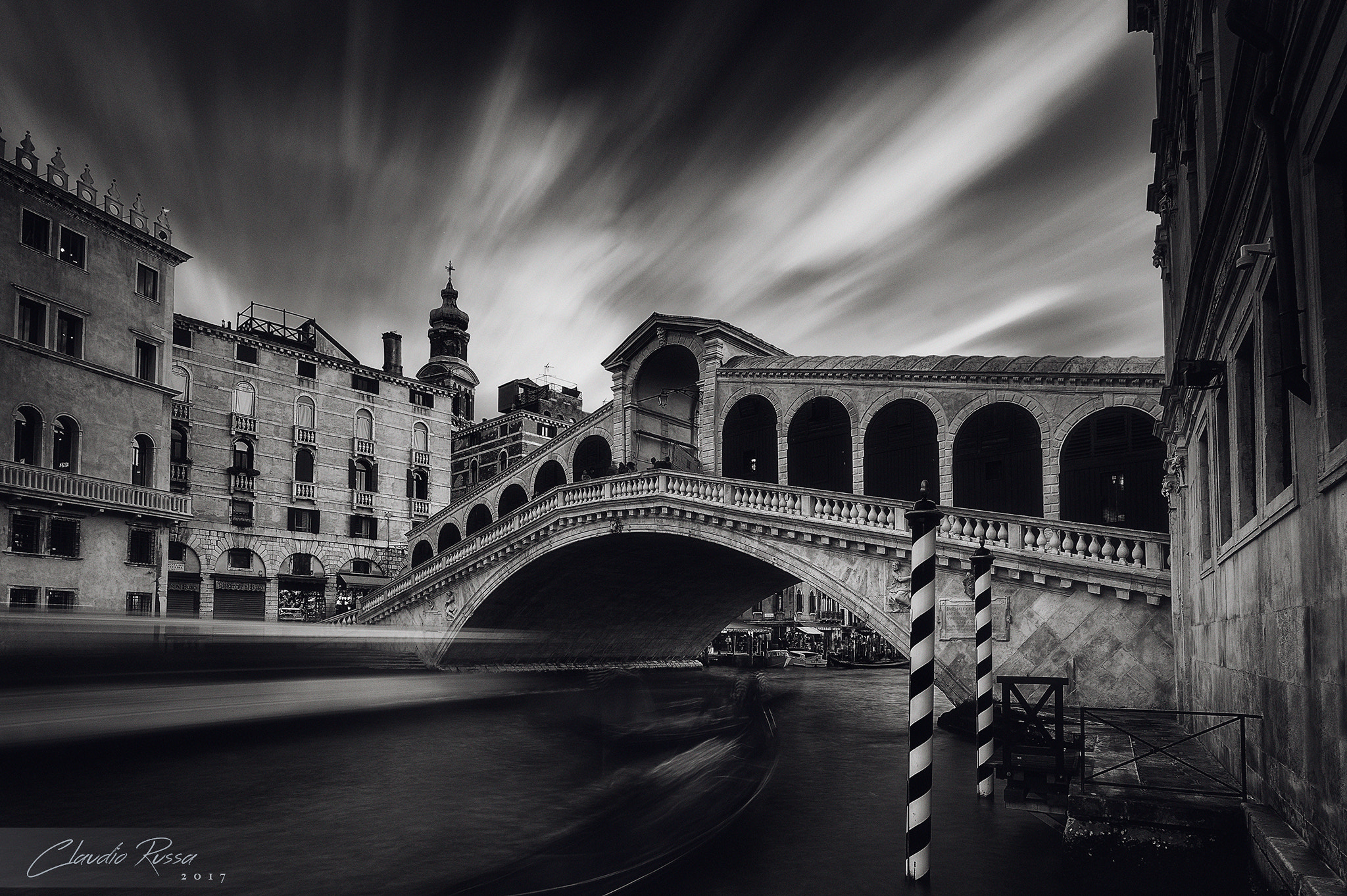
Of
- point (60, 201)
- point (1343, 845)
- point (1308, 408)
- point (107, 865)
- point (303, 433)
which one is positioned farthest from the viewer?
point (303, 433)

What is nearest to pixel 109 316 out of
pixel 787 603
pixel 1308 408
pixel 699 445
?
pixel 699 445

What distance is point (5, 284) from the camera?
22703 millimetres

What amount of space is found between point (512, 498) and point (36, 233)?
→ 16.5 meters

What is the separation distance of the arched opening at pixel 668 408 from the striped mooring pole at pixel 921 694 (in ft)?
65.0

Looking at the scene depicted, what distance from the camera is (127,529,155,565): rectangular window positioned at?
84.0 feet

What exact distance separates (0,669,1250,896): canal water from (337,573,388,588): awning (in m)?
22.1

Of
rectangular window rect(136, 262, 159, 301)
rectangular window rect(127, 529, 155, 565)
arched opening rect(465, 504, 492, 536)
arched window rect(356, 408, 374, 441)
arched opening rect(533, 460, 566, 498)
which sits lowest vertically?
rectangular window rect(127, 529, 155, 565)

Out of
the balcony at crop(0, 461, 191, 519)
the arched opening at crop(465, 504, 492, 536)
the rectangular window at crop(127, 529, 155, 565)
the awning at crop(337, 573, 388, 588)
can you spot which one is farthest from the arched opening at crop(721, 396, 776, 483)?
the awning at crop(337, 573, 388, 588)

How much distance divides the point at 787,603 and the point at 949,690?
47951 millimetres

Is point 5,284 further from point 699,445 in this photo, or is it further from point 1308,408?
point 1308,408

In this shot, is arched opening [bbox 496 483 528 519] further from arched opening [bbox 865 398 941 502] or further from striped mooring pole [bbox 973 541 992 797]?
striped mooring pole [bbox 973 541 992 797]

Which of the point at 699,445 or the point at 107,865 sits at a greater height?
the point at 699,445

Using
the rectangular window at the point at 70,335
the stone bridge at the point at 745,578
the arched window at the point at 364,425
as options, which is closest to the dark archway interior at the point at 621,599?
the stone bridge at the point at 745,578

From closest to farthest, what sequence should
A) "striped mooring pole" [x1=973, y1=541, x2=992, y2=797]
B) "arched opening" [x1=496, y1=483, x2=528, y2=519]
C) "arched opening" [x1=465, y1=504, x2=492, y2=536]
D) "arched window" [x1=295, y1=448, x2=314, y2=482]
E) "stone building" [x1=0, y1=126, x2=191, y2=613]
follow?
1. "striped mooring pole" [x1=973, y1=541, x2=992, y2=797]
2. "stone building" [x1=0, y1=126, x2=191, y2=613]
3. "arched opening" [x1=496, y1=483, x2=528, y2=519]
4. "arched opening" [x1=465, y1=504, x2=492, y2=536]
5. "arched window" [x1=295, y1=448, x2=314, y2=482]
